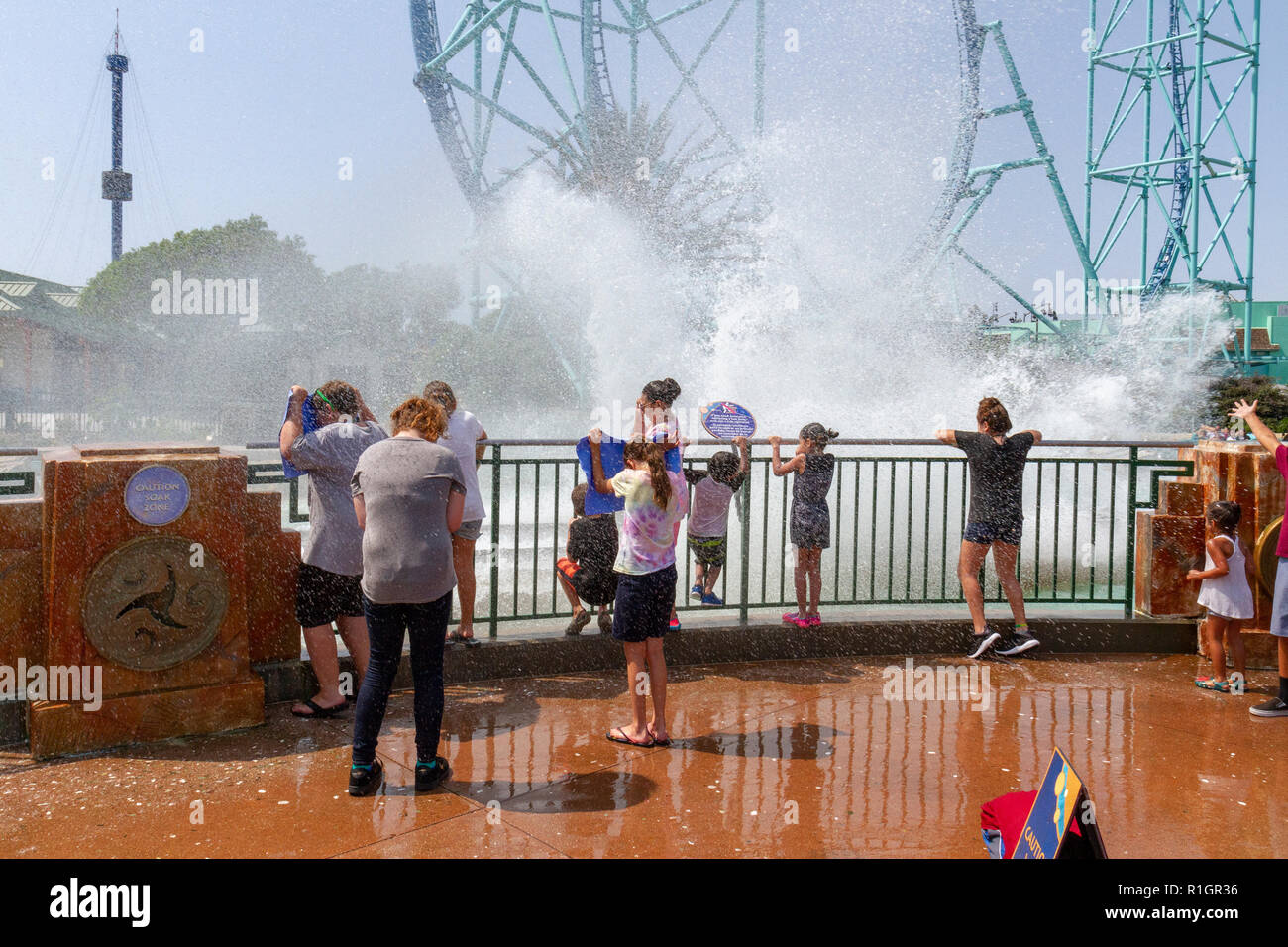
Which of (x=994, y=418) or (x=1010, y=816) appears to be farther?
(x=994, y=418)

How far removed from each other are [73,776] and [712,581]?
4.04m

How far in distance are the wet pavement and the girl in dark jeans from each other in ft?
0.72

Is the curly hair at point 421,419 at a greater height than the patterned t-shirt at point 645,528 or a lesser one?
greater

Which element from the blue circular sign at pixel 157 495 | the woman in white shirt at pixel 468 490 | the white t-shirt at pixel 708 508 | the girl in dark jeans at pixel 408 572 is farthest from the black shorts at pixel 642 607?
the blue circular sign at pixel 157 495

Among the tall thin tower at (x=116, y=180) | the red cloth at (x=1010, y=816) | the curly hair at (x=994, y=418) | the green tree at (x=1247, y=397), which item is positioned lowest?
the red cloth at (x=1010, y=816)

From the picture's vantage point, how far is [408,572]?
3.80 m

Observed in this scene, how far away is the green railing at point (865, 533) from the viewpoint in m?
6.22

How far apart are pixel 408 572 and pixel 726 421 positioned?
2647 mm

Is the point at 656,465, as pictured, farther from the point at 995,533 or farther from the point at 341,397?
the point at 995,533

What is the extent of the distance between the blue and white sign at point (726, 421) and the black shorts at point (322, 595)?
2.34m

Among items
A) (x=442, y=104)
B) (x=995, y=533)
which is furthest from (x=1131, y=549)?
(x=442, y=104)

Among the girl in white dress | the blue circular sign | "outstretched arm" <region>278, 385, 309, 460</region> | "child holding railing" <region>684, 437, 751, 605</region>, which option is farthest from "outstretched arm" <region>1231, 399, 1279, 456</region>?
the blue circular sign

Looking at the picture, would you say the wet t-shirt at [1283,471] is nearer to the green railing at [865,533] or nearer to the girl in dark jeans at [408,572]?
the green railing at [865,533]
